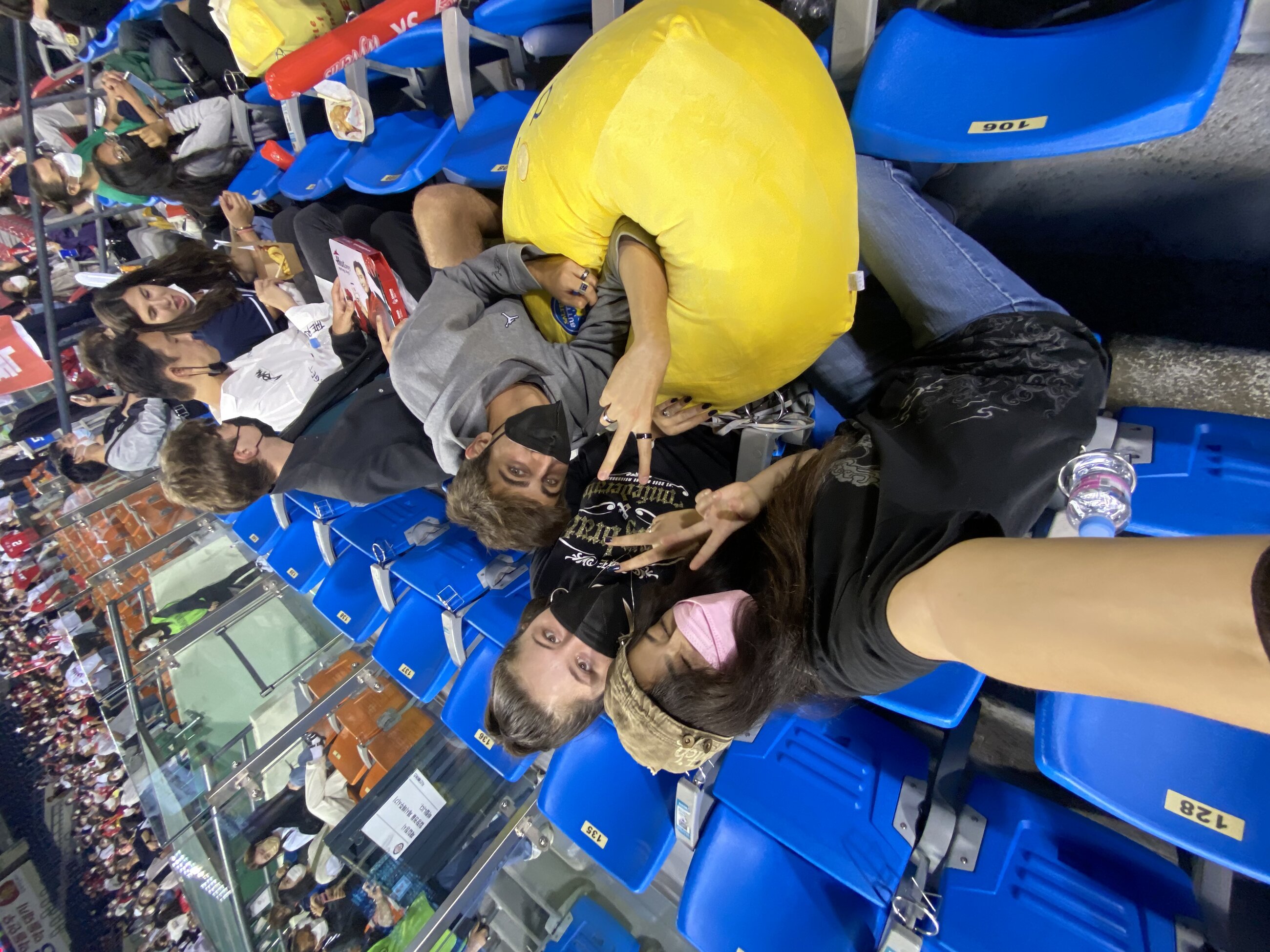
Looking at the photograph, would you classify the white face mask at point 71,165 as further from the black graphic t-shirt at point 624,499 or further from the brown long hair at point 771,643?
the brown long hair at point 771,643

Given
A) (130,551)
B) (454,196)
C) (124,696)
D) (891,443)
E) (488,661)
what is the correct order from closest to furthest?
(891,443) < (454,196) < (488,661) < (124,696) < (130,551)

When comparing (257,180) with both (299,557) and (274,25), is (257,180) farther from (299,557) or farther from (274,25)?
(299,557)

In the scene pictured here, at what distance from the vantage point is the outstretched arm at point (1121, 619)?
0.36 m

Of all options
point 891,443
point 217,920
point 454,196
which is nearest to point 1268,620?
point 891,443

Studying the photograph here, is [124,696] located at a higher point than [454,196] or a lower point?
lower

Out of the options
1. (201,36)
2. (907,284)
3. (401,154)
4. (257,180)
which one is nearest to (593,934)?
(907,284)

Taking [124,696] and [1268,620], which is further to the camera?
[124,696]

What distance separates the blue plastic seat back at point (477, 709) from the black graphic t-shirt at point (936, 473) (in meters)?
1.35

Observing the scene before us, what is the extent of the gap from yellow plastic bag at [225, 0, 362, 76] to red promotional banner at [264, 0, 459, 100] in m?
0.33

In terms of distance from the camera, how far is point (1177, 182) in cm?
125

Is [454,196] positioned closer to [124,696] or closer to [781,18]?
[781,18]

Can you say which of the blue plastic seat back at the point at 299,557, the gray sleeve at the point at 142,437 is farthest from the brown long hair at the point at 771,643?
the gray sleeve at the point at 142,437

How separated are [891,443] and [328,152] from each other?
2705 mm

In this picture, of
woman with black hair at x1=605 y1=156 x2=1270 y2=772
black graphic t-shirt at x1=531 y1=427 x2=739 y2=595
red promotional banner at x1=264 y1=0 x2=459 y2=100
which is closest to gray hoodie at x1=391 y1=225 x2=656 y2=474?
black graphic t-shirt at x1=531 y1=427 x2=739 y2=595
